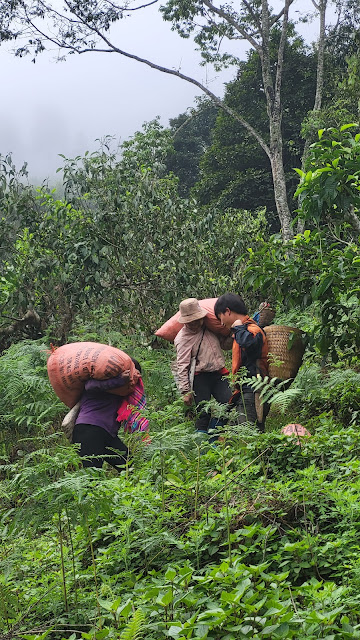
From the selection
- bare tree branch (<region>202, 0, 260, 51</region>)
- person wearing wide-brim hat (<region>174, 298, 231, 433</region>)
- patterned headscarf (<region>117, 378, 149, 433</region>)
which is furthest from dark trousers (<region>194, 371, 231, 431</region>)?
bare tree branch (<region>202, 0, 260, 51</region>)

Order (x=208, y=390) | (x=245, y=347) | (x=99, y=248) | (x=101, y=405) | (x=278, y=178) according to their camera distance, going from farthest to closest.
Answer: (x=278, y=178) < (x=99, y=248) < (x=208, y=390) < (x=245, y=347) < (x=101, y=405)

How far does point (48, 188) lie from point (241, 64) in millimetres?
20390

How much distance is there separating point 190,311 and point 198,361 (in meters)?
0.46

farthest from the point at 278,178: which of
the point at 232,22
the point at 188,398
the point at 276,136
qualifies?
the point at 188,398

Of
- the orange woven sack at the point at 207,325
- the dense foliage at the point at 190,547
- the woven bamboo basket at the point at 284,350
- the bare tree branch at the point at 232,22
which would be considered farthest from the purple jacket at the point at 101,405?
the bare tree branch at the point at 232,22

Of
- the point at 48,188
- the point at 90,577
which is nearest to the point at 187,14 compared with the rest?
the point at 48,188

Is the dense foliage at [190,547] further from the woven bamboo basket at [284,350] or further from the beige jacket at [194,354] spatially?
the beige jacket at [194,354]

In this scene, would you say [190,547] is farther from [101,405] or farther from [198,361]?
[198,361]

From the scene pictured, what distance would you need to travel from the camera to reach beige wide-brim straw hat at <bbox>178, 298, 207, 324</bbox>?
570 centimetres

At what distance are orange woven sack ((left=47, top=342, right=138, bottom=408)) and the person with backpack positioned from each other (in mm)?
955

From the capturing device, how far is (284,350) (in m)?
5.68

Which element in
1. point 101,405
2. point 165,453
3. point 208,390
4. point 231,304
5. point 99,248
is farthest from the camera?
point 99,248

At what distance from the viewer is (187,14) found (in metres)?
19.4

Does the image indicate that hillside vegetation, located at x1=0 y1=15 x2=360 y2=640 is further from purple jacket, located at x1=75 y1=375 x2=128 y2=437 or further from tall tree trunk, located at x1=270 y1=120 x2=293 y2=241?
tall tree trunk, located at x1=270 y1=120 x2=293 y2=241
